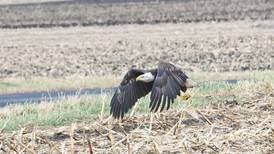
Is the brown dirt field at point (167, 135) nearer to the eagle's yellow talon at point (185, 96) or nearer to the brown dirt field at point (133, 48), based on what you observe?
the eagle's yellow talon at point (185, 96)

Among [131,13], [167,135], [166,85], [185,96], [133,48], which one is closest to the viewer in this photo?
[167,135]

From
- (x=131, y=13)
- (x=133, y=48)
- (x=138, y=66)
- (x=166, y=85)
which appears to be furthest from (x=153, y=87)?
(x=131, y=13)

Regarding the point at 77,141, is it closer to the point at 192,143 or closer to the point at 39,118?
the point at 192,143

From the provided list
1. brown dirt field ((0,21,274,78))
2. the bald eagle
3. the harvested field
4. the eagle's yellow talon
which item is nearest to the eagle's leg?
the eagle's yellow talon

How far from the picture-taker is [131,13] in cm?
5006

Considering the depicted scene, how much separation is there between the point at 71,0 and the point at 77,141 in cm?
5295

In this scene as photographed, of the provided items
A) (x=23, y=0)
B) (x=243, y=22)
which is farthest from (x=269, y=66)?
(x=23, y=0)

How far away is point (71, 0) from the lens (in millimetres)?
61688

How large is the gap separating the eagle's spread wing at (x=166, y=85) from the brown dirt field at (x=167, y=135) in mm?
155

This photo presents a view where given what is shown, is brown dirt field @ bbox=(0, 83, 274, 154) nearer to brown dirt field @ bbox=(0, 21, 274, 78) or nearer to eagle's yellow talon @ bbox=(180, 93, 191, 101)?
eagle's yellow talon @ bbox=(180, 93, 191, 101)

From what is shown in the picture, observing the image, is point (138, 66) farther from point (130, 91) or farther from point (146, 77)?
point (146, 77)

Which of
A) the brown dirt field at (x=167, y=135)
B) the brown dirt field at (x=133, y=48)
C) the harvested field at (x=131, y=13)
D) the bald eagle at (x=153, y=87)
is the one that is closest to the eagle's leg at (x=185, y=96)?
the bald eagle at (x=153, y=87)

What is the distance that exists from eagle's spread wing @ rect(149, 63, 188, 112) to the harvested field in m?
33.6

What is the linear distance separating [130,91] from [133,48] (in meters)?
23.0
